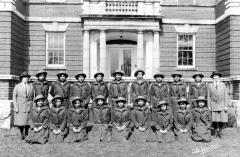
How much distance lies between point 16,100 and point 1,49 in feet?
13.9

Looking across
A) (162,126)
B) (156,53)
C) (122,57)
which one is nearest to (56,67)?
(122,57)

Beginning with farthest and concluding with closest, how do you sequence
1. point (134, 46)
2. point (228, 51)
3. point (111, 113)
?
point (134, 46), point (228, 51), point (111, 113)

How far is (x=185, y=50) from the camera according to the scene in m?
16.1

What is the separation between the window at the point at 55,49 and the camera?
52.0ft

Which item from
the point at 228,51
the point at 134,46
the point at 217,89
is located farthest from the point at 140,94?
the point at 134,46

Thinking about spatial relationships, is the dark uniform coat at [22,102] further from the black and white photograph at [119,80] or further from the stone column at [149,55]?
the stone column at [149,55]

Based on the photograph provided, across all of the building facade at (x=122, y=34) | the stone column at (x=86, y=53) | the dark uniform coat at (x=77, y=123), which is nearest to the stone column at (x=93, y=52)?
the building facade at (x=122, y=34)

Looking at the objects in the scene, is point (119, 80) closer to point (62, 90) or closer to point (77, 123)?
point (62, 90)

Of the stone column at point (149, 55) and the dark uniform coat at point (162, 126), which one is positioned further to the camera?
the stone column at point (149, 55)

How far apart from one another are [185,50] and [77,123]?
900 centimetres

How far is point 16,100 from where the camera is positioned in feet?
31.2

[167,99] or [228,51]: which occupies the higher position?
[228,51]

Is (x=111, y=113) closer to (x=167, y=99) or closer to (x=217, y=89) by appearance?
(x=167, y=99)

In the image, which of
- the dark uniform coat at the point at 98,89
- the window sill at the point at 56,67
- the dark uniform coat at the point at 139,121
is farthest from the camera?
the window sill at the point at 56,67
